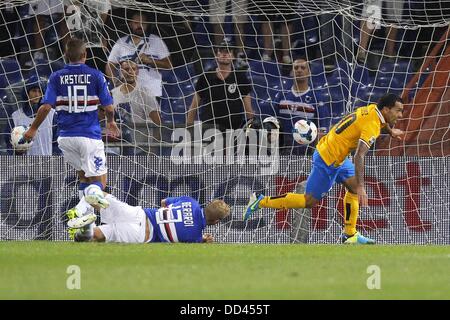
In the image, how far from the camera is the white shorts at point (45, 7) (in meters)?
17.7

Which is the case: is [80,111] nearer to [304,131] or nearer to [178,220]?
[178,220]

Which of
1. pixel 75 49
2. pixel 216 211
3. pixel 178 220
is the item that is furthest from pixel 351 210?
pixel 75 49

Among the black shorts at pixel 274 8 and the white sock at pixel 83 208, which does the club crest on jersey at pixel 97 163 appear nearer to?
the white sock at pixel 83 208

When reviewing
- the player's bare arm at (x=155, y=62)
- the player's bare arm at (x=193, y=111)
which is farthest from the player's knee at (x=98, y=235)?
the player's bare arm at (x=155, y=62)

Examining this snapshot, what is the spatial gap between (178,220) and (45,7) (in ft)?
17.8

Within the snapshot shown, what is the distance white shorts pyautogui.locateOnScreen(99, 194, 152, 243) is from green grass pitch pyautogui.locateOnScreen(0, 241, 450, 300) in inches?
23.0

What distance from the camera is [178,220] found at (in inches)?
537

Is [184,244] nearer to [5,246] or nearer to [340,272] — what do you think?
[5,246]

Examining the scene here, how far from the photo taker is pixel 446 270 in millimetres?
10391

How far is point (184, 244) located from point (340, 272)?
365 cm

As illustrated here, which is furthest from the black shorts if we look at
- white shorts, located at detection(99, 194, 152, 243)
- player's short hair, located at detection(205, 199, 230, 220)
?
white shorts, located at detection(99, 194, 152, 243)

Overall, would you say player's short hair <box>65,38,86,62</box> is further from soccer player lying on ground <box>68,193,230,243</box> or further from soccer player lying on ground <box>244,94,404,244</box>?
soccer player lying on ground <box>244,94,404,244</box>

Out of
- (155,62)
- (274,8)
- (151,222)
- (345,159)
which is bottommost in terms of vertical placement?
(151,222)

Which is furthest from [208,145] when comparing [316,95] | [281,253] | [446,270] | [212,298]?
[212,298]
